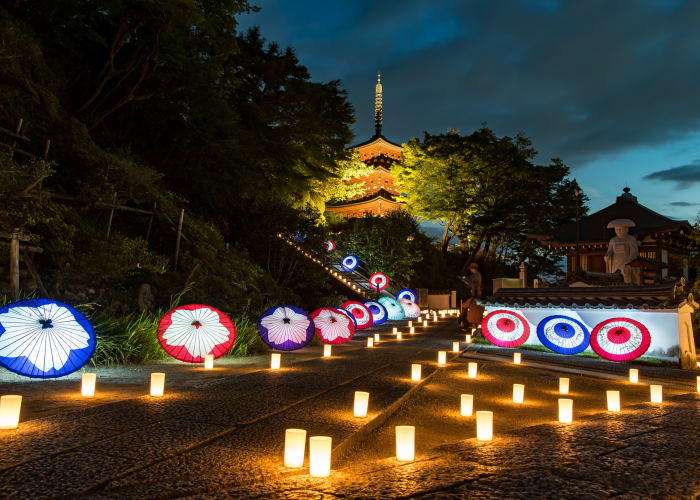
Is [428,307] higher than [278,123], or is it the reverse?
[278,123]

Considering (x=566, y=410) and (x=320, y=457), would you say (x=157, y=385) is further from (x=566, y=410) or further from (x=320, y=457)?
(x=566, y=410)

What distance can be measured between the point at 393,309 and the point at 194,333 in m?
14.8

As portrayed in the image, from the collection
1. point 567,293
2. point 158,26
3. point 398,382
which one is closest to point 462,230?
point 567,293

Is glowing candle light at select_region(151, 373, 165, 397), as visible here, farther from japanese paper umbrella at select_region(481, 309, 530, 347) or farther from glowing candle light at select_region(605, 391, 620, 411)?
japanese paper umbrella at select_region(481, 309, 530, 347)

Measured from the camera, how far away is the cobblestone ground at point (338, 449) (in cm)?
278

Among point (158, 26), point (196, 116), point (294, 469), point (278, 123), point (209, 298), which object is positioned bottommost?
point (294, 469)

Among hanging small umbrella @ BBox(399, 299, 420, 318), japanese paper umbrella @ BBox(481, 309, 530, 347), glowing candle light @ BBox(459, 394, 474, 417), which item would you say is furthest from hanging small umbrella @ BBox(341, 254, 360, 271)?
glowing candle light @ BBox(459, 394, 474, 417)

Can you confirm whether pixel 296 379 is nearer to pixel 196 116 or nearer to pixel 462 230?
pixel 196 116

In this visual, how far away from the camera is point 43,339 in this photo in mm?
5699

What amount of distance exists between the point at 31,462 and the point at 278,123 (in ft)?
72.3

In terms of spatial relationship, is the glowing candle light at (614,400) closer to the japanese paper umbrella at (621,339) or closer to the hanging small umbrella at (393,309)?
the japanese paper umbrella at (621,339)

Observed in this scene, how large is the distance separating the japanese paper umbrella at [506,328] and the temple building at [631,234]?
12014mm

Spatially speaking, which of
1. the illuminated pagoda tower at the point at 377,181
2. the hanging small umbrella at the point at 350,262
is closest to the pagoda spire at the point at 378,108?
the illuminated pagoda tower at the point at 377,181

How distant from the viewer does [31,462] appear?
3.09 m
